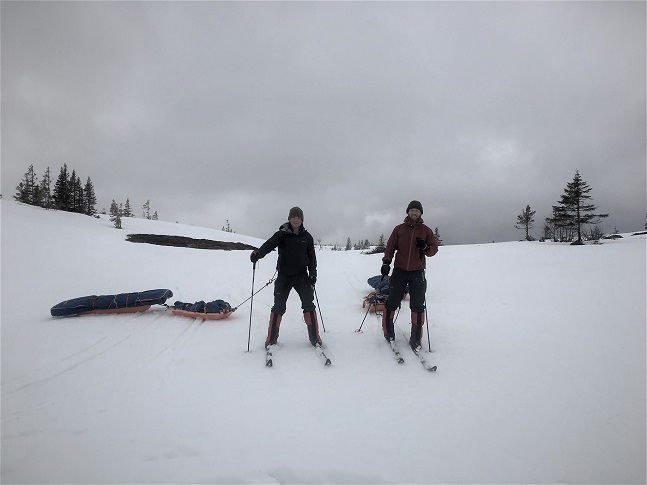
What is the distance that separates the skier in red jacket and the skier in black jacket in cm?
142

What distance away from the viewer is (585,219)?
80.7 feet

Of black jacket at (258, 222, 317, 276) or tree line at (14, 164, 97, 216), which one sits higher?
tree line at (14, 164, 97, 216)

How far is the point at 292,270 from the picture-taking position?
508cm

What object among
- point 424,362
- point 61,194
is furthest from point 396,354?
point 61,194

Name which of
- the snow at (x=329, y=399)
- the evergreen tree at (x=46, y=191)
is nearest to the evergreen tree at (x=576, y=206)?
the snow at (x=329, y=399)

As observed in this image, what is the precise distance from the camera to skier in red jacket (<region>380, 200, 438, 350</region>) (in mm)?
4895

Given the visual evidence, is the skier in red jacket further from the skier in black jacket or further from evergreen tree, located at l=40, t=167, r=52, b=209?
evergreen tree, located at l=40, t=167, r=52, b=209

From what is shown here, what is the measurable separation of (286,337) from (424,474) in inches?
148

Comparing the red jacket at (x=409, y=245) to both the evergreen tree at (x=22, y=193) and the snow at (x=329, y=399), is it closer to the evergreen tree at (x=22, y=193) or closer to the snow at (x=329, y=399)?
the snow at (x=329, y=399)

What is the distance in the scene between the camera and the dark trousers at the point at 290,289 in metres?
5.02

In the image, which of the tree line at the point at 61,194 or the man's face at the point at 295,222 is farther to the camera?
the tree line at the point at 61,194

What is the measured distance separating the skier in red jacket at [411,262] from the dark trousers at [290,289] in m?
1.43

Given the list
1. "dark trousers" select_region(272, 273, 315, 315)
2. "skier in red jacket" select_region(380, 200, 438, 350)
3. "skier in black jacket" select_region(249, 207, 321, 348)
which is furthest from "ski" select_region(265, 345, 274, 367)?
"skier in red jacket" select_region(380, 200, 438, 350)

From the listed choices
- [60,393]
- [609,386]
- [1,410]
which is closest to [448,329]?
[609,386]
